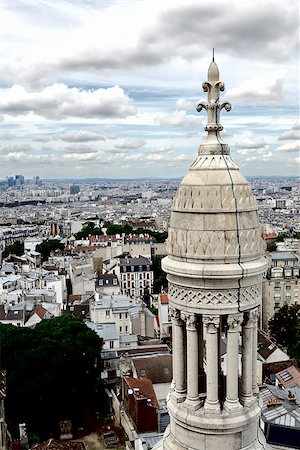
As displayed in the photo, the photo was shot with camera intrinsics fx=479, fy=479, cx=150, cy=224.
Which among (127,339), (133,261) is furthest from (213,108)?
(133,261)

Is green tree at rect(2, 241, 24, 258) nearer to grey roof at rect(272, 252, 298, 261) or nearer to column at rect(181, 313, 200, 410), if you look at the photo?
grey roof at rect(272, 252, 298, 261)

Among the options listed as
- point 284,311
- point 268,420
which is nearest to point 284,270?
point 284,311

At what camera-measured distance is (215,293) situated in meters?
8.09

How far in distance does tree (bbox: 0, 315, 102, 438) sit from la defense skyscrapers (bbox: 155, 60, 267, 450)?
32.4m

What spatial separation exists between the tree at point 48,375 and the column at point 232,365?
32818 mm

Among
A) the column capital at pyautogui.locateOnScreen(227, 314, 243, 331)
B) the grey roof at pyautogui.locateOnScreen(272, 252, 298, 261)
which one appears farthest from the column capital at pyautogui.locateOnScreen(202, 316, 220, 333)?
the grey roof at pyautogui.locateOnScreen(272, 252, 298, 261)

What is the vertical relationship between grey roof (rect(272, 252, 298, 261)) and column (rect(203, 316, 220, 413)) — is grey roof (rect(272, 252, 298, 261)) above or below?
below

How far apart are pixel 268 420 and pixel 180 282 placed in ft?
67.4

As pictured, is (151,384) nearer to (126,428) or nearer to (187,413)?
(126,428)

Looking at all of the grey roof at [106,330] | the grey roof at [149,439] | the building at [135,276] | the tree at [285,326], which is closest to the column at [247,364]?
the grey roof at [149,439]

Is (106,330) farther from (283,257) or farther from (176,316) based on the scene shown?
(176,316)

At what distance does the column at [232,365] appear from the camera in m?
7.95

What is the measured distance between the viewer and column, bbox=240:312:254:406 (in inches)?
325

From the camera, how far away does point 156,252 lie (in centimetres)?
10381
